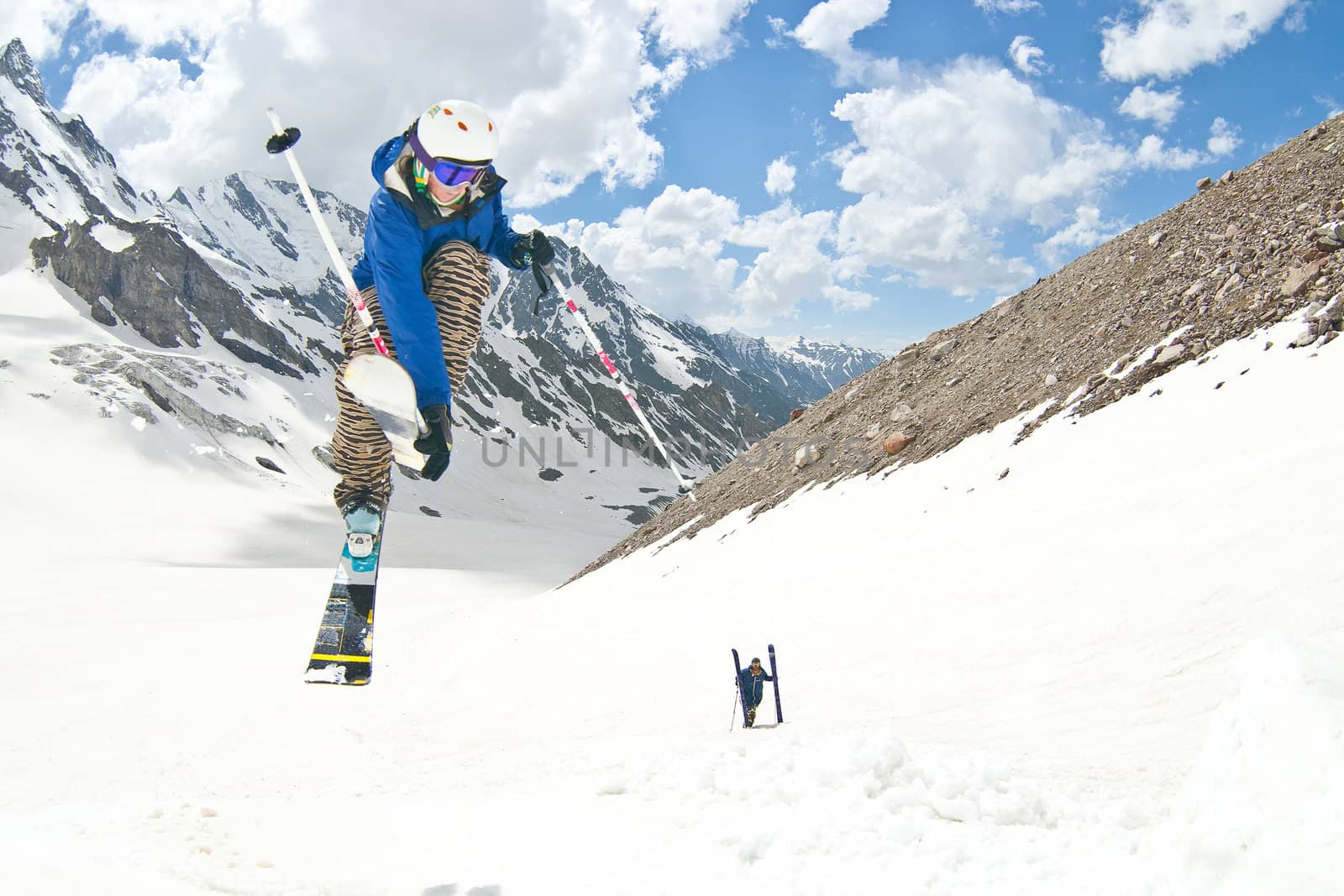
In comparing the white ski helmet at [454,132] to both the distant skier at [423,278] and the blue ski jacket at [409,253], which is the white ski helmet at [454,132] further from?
the blue ski jacket at [409,253]

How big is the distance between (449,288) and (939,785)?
3943 mm

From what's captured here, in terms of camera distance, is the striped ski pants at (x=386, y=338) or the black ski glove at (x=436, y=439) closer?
the black ski glove at (x=436, y=439)

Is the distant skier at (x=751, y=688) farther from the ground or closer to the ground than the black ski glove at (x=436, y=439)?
closer to the ground

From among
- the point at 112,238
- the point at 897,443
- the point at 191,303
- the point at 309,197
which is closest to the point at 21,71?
the point at 112,238

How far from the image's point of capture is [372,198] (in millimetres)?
3170

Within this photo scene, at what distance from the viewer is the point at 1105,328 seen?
17344mm

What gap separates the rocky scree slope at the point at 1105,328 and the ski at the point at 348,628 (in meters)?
13.1

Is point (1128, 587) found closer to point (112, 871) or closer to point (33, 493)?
point (112, 871)

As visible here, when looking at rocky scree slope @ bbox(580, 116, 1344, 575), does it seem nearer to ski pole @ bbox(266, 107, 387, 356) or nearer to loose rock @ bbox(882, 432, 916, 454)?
loose rock @ bbox(882, 432, 916, 454)

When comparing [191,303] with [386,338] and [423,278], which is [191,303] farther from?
[386,338]

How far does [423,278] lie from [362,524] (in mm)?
1138

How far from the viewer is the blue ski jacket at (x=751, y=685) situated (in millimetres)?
7969

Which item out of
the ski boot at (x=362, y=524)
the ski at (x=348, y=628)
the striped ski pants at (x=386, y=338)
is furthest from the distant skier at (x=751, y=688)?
the striped ski pants at (x=386, y=338)

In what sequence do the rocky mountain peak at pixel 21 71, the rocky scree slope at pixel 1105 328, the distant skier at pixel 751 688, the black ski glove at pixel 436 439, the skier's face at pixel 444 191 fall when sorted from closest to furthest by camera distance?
the black ski glove at pixel 436 439, the skier's face at pixel 444 191, the distant skier at pixel 751 688, the rocky scree slope at pixel 1105 328, the rocky mountain peak at pixel 21 71
